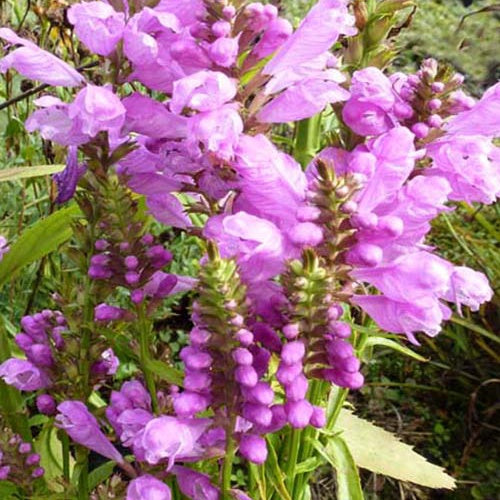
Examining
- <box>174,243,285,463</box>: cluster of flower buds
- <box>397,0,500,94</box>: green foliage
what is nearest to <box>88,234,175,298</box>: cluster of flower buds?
<box>174,243,285,463</box>: cluster of flower buds

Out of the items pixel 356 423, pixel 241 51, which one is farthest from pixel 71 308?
pixel 356 423

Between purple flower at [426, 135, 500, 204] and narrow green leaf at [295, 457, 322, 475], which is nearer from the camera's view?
purple flower at [426, 135, 500, 204]

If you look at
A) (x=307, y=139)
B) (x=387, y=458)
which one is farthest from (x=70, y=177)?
(x=387, y=458)

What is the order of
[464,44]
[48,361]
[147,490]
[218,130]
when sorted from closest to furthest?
[218,130] < [147,490] < [48,361] < [464,44]

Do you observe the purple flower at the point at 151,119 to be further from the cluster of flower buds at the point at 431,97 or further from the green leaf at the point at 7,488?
the green leaf at the point at 7,488

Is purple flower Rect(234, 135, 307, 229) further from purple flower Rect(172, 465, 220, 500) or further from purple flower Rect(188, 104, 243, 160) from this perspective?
purple flower Rect(172, 465, 220, 500)

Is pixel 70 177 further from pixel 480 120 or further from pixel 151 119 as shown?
pixel 480 120
